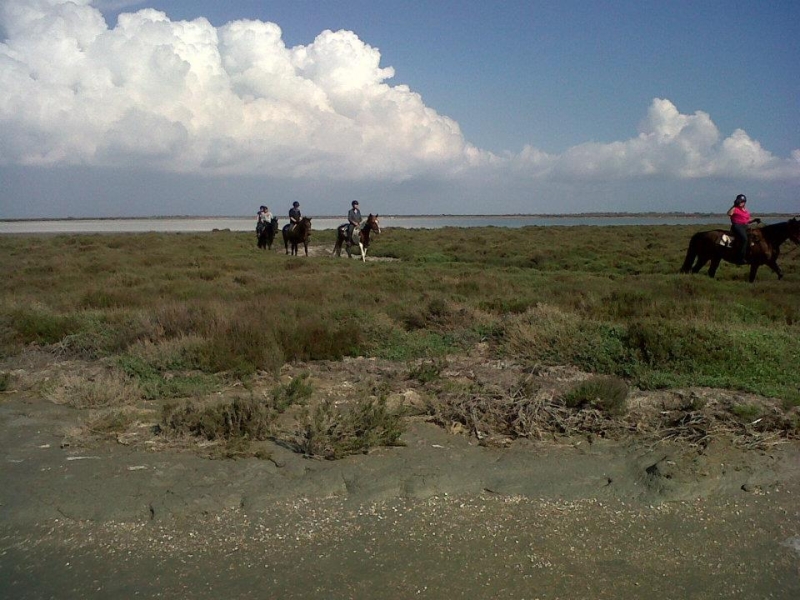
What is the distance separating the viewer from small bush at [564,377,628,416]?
6155mm

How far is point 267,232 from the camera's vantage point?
1219 inches

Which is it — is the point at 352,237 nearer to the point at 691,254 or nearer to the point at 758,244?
the point at 691,254

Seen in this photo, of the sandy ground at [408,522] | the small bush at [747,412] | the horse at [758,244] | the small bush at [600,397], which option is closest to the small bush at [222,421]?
the sandy ground at [408,522]

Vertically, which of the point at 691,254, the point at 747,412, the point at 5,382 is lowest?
the point at 5,382

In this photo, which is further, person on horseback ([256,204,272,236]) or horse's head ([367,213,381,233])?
person on horseback ([256,204,272,236])

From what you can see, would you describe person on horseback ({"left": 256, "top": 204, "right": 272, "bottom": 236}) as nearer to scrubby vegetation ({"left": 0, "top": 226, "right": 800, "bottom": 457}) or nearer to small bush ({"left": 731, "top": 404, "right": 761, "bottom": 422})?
scrubby vegetation ({"left": 0, "top": 226, "right": 800, "bottom": 457})

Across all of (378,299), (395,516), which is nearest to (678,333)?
(395,516)

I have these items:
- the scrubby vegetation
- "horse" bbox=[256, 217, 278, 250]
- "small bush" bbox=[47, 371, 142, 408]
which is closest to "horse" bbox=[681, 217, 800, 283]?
the scrubby vegetation

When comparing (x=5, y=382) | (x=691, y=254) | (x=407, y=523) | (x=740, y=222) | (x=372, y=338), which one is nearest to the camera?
(x=407, y=523)

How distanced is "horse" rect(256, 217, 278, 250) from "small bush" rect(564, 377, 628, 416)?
1020 inches

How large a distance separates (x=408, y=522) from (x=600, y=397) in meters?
2.71

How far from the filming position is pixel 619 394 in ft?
20.4

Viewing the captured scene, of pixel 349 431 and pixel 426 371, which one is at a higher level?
pixel 426 371

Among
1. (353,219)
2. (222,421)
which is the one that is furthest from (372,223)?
(222,421)
